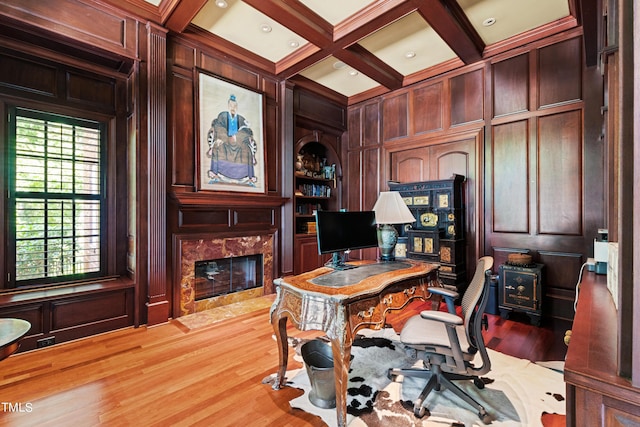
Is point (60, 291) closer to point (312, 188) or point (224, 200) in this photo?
point (224, 200)

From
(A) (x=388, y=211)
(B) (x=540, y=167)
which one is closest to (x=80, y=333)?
(A) (x=388, y=211)

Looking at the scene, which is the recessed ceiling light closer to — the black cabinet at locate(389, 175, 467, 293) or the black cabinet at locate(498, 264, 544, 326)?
the black cabinet at locate(389, 175, 467, 293)

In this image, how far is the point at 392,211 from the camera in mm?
2691

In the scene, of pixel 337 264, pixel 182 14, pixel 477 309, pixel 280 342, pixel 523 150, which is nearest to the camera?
pixel 477 309

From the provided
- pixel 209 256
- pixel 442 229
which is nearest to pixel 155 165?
pixel 209 256

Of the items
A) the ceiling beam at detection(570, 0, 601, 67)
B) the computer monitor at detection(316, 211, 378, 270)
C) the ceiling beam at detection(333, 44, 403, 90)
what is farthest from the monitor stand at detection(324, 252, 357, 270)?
the ceiling beam at detection(570, 0, 601, 67)

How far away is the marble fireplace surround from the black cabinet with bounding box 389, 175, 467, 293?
2250 mm

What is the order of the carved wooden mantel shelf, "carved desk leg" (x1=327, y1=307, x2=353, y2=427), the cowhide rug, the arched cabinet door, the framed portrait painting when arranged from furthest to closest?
the arched cabinet door
the framed portrait painting
the carved wooden mantel shelf
the cowhide rug
"carved desk leg" (x1=327, y1=307, x2=353, y2=427)

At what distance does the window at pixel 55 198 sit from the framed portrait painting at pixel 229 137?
1242 millimetres

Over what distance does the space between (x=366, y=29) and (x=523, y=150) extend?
2581mm

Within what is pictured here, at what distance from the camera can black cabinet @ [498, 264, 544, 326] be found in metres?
3.34

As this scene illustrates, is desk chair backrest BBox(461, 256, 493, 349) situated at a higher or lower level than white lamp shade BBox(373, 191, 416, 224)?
lower

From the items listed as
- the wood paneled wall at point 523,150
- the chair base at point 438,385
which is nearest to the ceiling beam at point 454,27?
the wood paneled wall at point 523,150

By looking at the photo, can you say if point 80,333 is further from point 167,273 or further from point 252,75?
point 252,75
